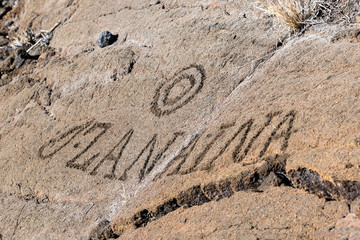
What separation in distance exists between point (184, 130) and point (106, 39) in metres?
1.45

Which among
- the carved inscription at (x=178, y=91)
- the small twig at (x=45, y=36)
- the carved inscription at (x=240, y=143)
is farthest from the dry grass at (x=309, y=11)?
the small twig at (x=45, y=36)

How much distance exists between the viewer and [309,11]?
9.32 feet

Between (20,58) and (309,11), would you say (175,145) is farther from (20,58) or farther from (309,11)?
(20,58)

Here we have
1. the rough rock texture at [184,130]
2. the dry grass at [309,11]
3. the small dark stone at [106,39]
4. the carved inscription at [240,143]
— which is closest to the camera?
the rough rock texture at [184,130]

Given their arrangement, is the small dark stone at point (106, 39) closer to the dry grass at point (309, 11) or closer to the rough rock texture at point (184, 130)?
the rough rock texture at point (184, 130)

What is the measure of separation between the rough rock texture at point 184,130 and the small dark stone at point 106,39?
5 centimetres

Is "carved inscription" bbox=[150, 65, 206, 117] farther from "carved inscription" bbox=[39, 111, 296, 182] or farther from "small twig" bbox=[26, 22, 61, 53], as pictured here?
"small twig" bbox=[26, 22, 61, 53]

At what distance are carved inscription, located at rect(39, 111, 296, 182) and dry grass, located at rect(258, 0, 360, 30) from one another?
883 mm

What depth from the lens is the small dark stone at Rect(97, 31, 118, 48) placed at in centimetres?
370

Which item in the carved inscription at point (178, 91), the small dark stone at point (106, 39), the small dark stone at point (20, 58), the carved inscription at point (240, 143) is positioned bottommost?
the carved inscription at point (240, 143)

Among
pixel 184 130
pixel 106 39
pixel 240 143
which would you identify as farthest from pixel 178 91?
pixel 106 39

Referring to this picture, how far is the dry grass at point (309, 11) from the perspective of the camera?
277 centimetres

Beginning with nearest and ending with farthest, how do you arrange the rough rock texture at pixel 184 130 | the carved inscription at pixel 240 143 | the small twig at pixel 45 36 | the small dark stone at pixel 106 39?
the rough rock texture at pixel 184 130 → the carved inscription at pixel 240 143 → the small dark stone at pixel 106 39 → the small twig at pixel 45 36

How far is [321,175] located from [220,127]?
80 centimetres
